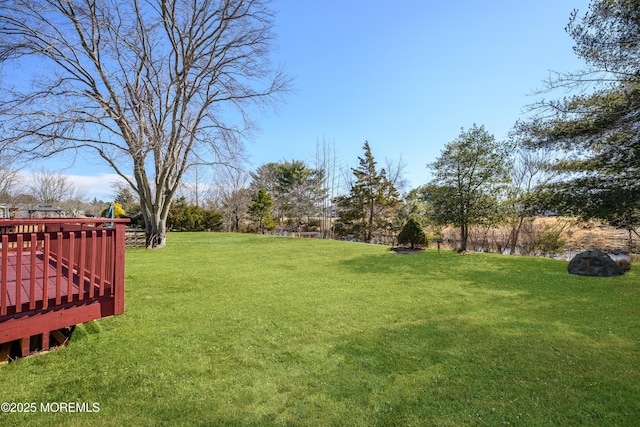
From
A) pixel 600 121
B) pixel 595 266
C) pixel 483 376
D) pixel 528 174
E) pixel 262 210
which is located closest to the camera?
pixel 483 376

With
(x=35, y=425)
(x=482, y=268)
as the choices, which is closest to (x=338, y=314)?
(x=35, y=425)

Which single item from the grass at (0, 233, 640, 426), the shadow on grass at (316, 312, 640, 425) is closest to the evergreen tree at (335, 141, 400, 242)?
the grass at (0, 233, 640, 426)

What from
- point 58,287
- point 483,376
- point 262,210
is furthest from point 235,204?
point 483,376

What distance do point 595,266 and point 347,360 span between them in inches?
276

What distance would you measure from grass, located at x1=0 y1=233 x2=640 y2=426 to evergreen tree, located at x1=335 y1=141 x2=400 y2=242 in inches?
584

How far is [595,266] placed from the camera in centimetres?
628

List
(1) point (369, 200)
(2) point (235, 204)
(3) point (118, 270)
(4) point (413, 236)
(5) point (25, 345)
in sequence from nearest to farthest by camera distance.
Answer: (5) point (25, 345), (3) point (118, 270), (4) point (413, 236), (1) point (369, 200), (2) point (235, 204)

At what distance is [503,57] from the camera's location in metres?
6.96

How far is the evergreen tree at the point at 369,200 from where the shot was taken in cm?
2006

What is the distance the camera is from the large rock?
620 cm

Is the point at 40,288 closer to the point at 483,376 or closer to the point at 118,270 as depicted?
the point at 118,270

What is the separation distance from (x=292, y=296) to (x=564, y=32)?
8.02m

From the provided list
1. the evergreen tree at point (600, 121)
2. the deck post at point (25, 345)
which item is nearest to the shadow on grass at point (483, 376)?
the deck post at point (25, 345)

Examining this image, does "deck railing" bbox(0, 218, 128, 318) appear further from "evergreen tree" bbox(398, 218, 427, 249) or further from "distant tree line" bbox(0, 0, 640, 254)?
"evergreen tree" bbox(398, 218, 427, 249)
